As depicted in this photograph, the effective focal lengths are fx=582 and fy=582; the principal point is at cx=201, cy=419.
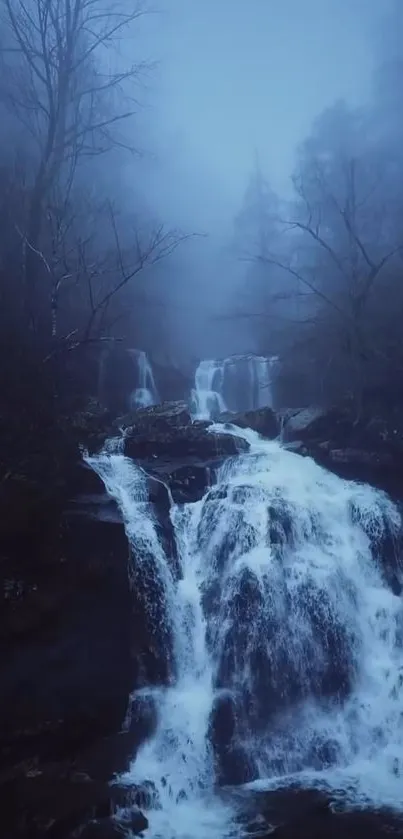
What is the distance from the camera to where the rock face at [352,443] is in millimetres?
13852

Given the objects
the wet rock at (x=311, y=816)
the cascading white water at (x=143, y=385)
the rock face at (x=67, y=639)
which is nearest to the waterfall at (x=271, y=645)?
the wet rock at (x=311, y=816)

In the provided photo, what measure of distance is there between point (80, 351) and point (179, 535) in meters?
10.3

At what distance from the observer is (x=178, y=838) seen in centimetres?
718

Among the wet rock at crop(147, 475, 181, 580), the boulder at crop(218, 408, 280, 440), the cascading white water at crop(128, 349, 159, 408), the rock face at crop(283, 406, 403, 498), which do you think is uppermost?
the cascading white water at crop(128, 349, 159, 408)

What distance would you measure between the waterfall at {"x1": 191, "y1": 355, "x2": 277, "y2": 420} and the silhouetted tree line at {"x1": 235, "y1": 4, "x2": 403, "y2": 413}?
51.2 inches

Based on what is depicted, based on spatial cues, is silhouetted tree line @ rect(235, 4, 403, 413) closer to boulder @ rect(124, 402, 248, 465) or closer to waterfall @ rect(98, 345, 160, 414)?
boulder @ rect(124, 402, 248, 465)

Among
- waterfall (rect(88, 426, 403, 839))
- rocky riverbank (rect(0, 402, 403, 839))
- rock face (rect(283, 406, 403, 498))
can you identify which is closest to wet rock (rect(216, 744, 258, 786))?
waterfall (rect(88, 426, 403, 839))

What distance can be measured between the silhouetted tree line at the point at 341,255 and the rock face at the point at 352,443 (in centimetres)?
75

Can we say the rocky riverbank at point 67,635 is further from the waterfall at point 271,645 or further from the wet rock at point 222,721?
the wet rock at point 222,721

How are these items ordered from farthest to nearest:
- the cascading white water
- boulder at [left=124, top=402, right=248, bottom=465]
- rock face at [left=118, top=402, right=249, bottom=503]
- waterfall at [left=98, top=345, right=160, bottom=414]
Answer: the cascading white water < waterfall at [left=98, top=345, right=160, bottom=414] < boulder at [left=124, top=402, right=248, bottom=465] < rock face at [left=118, top=402, right=249, bottom=503]

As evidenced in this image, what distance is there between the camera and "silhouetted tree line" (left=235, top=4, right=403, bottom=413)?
17.1m

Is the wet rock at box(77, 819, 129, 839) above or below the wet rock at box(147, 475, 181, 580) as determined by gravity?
below

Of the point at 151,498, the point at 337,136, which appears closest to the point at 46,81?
the point at 151,498

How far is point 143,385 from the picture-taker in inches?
852
